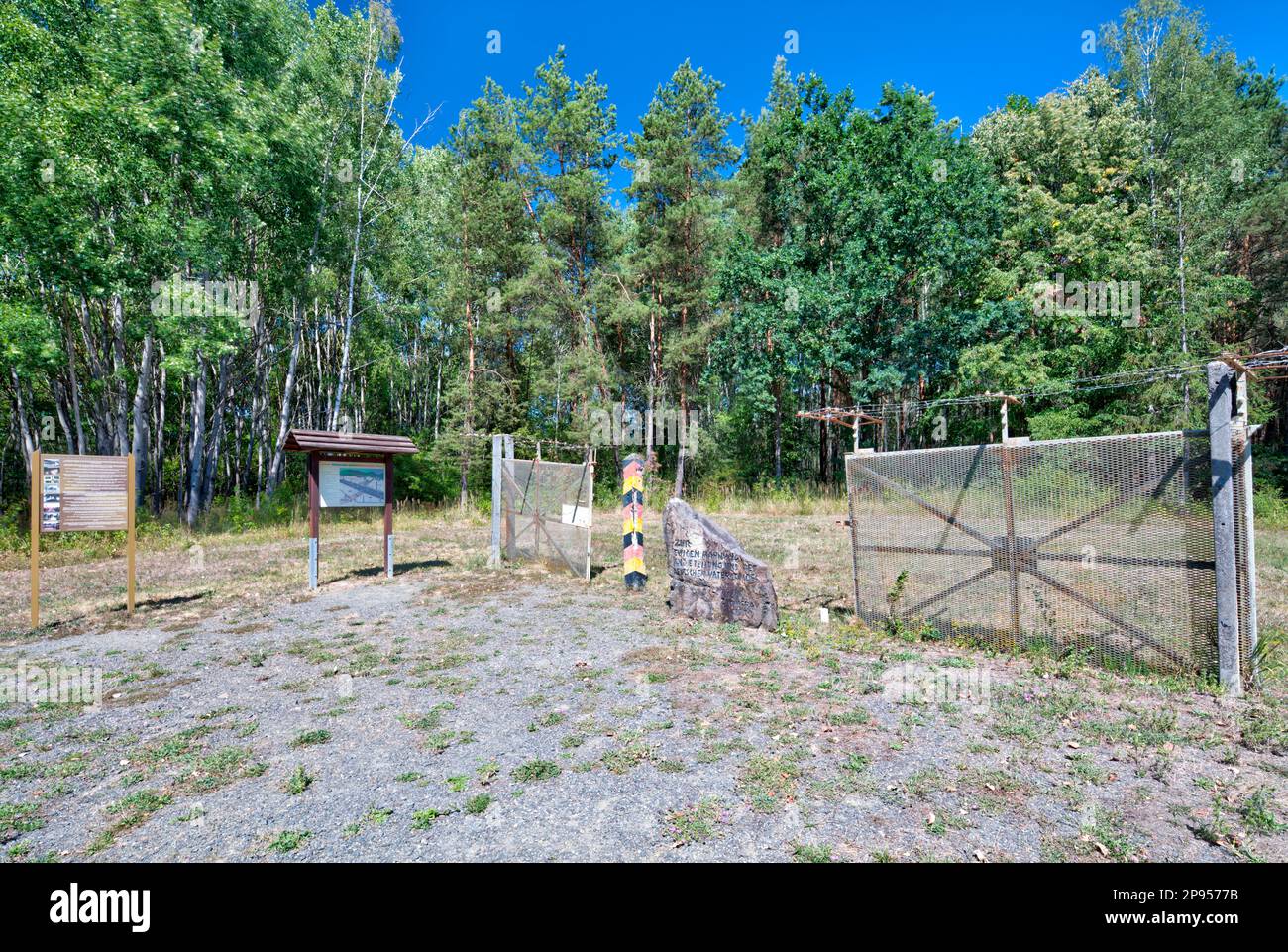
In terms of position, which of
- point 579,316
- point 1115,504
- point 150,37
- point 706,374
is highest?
point 150,37

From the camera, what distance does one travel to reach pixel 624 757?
162 inches

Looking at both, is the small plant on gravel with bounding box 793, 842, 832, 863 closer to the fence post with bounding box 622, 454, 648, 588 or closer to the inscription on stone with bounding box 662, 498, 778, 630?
the inscription on stone with bounding box 662, 498, 778, 630

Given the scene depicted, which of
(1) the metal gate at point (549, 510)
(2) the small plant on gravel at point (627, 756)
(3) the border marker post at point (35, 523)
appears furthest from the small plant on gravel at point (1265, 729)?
(3) the border marker post at point (35, 523)

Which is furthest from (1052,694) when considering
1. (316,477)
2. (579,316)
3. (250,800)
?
(579,316)

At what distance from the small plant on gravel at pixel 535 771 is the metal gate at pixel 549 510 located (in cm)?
667

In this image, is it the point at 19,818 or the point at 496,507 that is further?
the point at 496,507

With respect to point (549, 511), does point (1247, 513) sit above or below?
above

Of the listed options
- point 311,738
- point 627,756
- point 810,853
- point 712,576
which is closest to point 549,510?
point 712,576

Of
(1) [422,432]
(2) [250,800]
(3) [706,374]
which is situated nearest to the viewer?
(2) [250,800]

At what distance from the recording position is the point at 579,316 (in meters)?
28.0

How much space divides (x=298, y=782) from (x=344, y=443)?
7.40m

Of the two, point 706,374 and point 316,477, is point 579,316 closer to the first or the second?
point 706,374

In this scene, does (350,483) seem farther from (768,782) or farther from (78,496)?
(768,782)
